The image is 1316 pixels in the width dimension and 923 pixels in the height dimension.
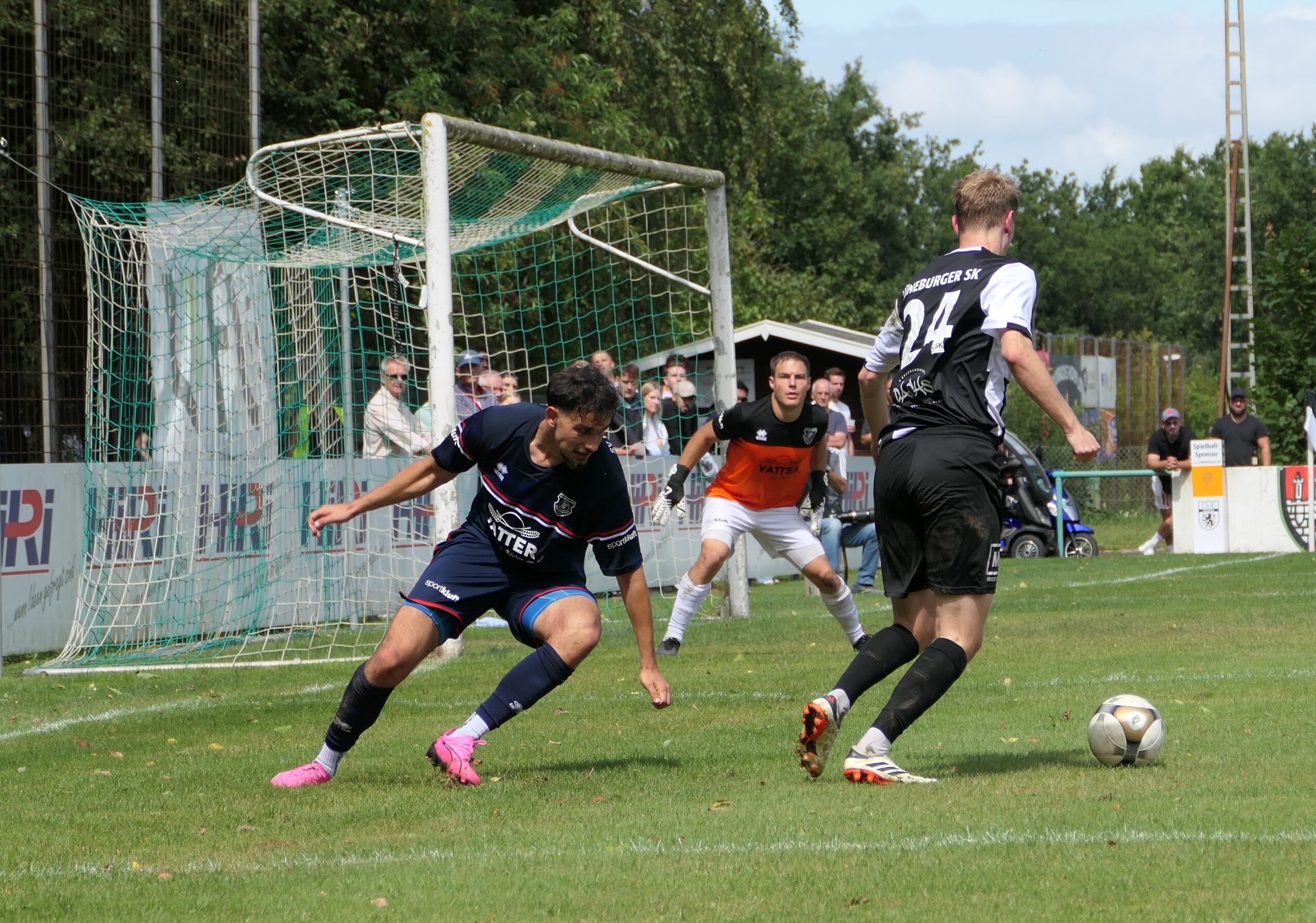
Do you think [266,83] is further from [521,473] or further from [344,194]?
Result: [521,473]

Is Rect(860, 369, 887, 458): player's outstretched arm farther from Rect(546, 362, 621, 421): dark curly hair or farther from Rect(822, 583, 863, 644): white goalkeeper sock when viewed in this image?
Rect(822, 583, 863, 644): white goalkeeper sock

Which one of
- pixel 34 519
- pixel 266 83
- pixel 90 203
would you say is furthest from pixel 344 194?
pixel 266 83

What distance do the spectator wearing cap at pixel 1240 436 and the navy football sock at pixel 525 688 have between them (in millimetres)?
17860

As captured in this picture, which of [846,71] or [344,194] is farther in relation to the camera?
[846,71]

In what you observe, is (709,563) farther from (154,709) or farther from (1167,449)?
(1167,449)

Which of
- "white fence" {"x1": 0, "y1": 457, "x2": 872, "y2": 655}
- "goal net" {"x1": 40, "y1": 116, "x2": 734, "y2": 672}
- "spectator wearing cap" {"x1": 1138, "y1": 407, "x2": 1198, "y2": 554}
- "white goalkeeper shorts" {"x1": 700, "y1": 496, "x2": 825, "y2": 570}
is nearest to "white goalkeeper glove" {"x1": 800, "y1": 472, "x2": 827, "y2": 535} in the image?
"white goalkeeper shorts" {"x1": 700, "y1": 496, "x2": 825, "y2": 570}

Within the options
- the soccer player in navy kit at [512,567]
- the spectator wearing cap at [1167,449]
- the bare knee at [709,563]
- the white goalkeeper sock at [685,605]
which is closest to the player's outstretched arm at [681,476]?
the bare knee at [709,563]

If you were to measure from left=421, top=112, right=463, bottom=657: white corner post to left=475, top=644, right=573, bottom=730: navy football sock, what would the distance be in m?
4.45

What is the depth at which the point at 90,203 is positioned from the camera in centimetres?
1183

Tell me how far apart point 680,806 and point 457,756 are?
3.24 ft

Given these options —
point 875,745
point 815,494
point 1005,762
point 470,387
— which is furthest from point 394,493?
point 470,387

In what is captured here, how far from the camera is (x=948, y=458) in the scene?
17.7ft

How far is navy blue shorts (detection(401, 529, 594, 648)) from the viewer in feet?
19.7

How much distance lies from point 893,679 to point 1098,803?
3.52 m
